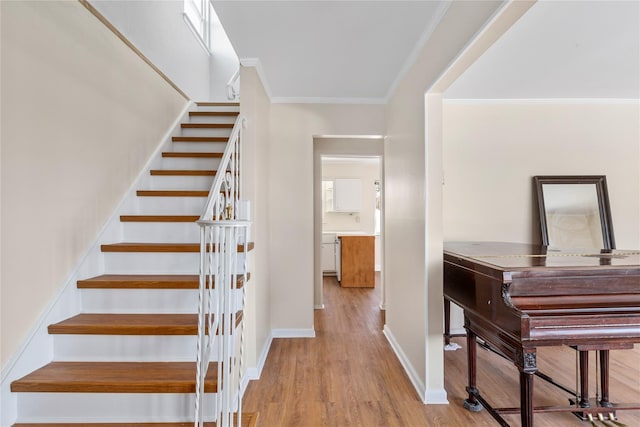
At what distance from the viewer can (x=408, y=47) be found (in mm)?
2344

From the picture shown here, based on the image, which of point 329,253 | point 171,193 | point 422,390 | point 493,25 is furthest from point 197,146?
point 329,253

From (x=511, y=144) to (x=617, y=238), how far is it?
1.42 meters

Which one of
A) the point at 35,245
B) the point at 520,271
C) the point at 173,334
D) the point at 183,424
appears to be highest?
the point at 35,245

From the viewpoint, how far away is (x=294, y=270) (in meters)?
3.39

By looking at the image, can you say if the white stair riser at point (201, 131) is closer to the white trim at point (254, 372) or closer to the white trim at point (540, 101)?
the white trim at point (254, 372)

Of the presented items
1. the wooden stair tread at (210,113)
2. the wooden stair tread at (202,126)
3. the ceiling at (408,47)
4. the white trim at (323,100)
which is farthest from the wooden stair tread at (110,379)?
the wooden stair tread at (210,113)

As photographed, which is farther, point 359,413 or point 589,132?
point 589,132

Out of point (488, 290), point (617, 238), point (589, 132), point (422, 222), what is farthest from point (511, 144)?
point (488, 290)

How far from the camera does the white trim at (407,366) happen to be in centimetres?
224


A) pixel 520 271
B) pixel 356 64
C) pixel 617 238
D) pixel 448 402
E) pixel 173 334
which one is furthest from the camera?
pixel 617 238

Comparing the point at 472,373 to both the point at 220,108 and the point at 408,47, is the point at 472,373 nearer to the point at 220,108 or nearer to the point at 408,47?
the point at 408,47

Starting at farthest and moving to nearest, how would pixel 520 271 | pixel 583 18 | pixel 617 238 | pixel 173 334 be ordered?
pixel 617 238, pixel 583 18, pixel 173 334, pixel 520 271

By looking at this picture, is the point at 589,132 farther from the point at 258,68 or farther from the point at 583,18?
the point at 258,68

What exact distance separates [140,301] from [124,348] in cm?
29
